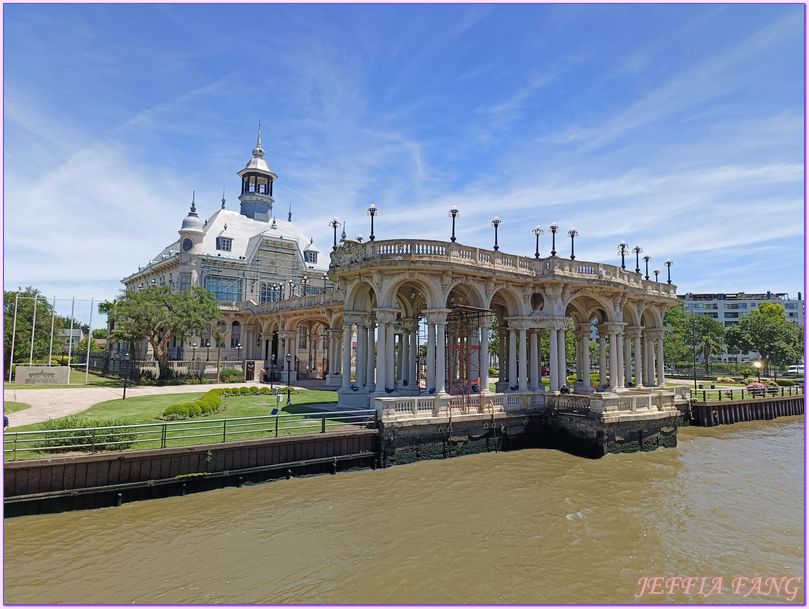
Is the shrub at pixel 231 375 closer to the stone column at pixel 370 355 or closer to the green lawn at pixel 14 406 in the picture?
the green lawn at pixel 14 406

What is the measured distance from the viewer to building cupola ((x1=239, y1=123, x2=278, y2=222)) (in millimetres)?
78062

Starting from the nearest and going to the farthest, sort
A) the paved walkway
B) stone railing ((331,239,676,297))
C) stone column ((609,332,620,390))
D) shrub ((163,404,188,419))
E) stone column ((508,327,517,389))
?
shrub ((163,404,188,419)) → the paved walkway → stone railing ((331,239,676,297)) → stone column ((508,327,517,389)) → stone column ((609,332,620,390))

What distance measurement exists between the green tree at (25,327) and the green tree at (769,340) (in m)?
96.9

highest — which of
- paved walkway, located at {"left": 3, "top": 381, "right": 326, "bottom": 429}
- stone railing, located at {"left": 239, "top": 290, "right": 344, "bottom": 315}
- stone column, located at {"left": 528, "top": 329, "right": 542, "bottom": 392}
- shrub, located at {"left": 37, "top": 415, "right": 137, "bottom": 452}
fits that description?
stone railing, located at {"left": 239, "top": 290, "right": 344, "bottom": 315}

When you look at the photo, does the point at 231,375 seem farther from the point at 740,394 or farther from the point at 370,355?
the point at 740,394

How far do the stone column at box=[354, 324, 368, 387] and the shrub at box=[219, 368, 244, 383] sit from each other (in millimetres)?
22082

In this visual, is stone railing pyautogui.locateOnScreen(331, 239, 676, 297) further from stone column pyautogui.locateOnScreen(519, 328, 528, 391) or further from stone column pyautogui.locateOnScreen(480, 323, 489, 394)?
stone column pyautogui.locateOnScreen(519, 328, 528, 391)

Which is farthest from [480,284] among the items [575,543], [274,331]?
[274,331]

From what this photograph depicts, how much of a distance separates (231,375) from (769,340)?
78711 millimetres

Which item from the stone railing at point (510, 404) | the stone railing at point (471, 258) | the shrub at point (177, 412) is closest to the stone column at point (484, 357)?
the stone railing at point (510, 404)

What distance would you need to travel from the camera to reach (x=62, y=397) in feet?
109

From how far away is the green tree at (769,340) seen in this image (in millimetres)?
75750

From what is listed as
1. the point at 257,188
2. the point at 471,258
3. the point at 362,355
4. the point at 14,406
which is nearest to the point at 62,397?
the point at 14,406

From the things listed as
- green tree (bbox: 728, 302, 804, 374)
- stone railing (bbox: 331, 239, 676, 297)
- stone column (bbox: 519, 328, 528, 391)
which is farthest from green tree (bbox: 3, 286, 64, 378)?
green tree (bbox: 728, 302, 804, 374)
